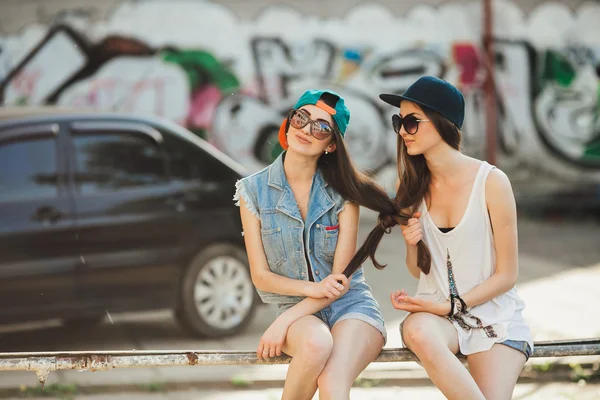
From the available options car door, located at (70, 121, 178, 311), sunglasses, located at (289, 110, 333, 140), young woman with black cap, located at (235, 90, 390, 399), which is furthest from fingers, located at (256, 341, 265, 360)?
car door, located at (70, 121, 178, 311)

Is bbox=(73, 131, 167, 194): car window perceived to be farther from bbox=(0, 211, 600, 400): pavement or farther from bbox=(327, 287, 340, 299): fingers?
bbox=(327, 287, 340, 299): fingers

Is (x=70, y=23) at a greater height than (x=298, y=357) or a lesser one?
greater

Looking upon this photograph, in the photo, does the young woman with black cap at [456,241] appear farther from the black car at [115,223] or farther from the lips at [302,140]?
the black car at [115,223]

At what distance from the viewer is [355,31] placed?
45.4ft

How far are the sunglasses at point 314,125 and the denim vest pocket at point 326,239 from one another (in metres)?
0.39

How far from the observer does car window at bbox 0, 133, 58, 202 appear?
5.79 meters

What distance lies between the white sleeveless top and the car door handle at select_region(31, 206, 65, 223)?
10.2 ft

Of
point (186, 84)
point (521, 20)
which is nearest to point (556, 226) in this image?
point (521, 20)

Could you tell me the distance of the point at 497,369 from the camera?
3352mm

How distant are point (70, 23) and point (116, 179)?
A: 7.64 meters

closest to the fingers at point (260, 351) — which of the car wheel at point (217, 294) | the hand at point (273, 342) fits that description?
the hand at point (273, 342)

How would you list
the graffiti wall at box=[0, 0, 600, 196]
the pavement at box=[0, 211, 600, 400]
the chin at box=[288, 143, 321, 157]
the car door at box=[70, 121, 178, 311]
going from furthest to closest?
1. the graffiti wall at box=[0, 0, 600, 196]
2. the car door at box=[70, 121, 178, 311]
3. the pavement at box=[0, 211, 600, 400]
4. the chin at box=[288, 143, 321, 157]

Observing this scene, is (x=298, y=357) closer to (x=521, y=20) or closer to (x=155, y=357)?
(x=155, y=357)

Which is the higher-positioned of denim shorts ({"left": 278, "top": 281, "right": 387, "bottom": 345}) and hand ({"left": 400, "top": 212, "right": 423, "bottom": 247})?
hand ({"left": 400, "top": 212, "right": 423, "bottom": 247})
